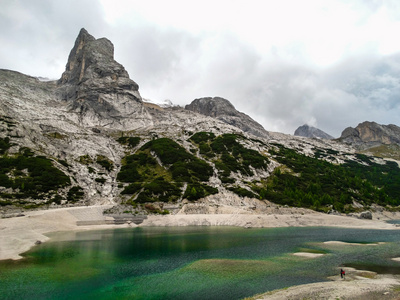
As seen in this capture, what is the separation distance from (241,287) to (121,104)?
187369mm

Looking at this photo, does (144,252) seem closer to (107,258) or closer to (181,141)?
(107,258)

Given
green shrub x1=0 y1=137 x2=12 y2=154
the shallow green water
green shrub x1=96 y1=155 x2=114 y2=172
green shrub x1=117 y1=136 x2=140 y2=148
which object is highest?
green shrub x1=117 y1=136 x2=140 y2=148

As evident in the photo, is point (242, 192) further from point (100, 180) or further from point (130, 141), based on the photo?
point (130, 141)

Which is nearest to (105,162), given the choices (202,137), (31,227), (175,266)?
(31,227)

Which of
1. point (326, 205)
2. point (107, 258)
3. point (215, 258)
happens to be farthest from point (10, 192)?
point (326, 205)

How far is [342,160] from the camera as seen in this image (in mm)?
196625

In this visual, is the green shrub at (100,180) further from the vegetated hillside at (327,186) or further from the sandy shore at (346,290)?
the sandy shore at (346,290)

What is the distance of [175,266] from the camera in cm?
3438

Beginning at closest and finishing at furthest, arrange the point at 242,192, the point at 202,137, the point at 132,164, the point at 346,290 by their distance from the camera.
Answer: the point at 346,290 → the point at 242,192 → the point at 132,164 → the point at 202,137

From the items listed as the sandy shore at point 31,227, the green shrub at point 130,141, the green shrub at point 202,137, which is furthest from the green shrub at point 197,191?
the green shrub at point 130,141

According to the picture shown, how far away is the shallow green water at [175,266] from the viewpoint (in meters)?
25.3

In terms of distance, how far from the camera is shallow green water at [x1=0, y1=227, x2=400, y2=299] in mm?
25344

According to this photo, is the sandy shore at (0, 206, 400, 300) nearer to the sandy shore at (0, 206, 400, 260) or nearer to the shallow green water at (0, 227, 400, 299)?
the sandy shore at (0, 206, 400, 260)

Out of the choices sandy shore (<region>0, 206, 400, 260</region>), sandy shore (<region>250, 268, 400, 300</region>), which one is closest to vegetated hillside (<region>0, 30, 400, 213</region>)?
sandy shore (<region>0, 206, 400, 260</region>)
